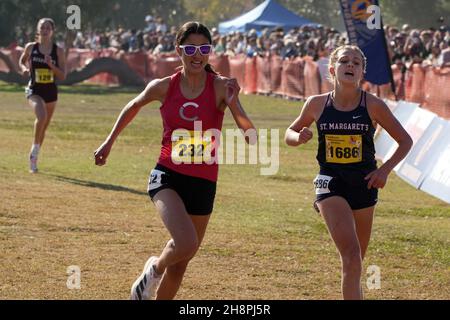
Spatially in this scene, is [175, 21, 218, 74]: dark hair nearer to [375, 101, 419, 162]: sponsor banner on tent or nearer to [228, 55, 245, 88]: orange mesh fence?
[375, 101, 419, 162]: sponsor banner on tent

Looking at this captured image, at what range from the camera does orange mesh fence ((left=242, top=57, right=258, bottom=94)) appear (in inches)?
1751

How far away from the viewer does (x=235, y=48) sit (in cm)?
4953

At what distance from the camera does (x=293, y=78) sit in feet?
133

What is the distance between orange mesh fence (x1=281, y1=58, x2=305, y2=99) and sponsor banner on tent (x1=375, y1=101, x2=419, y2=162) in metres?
17.5

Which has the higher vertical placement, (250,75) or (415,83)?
(250,75)

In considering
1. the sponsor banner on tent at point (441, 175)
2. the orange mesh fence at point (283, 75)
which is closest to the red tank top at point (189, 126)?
the orange mesh fence at point (283, 75)

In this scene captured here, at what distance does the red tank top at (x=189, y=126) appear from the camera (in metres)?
8.16

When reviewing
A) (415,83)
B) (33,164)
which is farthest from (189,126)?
(415,83)

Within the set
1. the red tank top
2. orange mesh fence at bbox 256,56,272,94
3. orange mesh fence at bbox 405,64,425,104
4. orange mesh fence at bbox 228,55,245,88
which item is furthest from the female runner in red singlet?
orange mesh fence at bbox 228,55,245,88

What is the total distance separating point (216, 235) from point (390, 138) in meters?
8.86

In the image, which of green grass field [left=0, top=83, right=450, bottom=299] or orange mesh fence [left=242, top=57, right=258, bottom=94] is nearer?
green grass field [left=0, top=83, right=450, bottom=299]

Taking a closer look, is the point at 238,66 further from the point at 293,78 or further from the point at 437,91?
the point at 437,91

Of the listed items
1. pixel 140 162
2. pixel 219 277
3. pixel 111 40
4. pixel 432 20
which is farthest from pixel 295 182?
pixel 432 20
